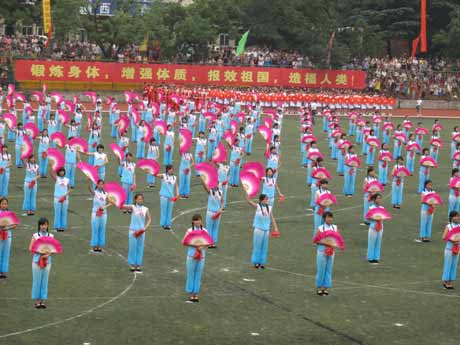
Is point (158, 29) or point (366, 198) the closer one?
point (366, 198)

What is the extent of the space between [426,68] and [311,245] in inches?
1857

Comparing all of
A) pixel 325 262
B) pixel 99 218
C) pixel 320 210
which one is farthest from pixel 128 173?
pixel 325 262

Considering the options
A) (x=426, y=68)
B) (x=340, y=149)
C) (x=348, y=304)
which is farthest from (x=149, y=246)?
(x=426, y=68)

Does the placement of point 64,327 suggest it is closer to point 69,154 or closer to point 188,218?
point 188,218

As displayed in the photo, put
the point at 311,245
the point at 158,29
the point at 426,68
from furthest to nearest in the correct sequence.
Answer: the point at 426,68, the point at 158,29, the point at 311,245

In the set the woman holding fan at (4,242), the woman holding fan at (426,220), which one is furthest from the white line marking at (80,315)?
the woman holding fan at (426,220)

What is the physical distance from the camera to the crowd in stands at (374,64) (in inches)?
2447

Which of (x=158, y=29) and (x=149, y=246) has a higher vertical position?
(x=158, y=29)

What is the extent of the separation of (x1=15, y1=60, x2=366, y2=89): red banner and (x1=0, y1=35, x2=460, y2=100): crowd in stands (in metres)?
1.36

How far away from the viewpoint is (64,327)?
14.2m

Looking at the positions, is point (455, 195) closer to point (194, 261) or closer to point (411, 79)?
point (194, 261)

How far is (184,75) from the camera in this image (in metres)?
59.4

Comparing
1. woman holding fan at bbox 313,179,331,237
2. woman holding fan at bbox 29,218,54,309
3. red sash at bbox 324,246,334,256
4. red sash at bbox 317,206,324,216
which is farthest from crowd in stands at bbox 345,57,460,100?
woman holding fan at bbox 29,218,54,309

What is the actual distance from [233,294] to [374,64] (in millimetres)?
51958
